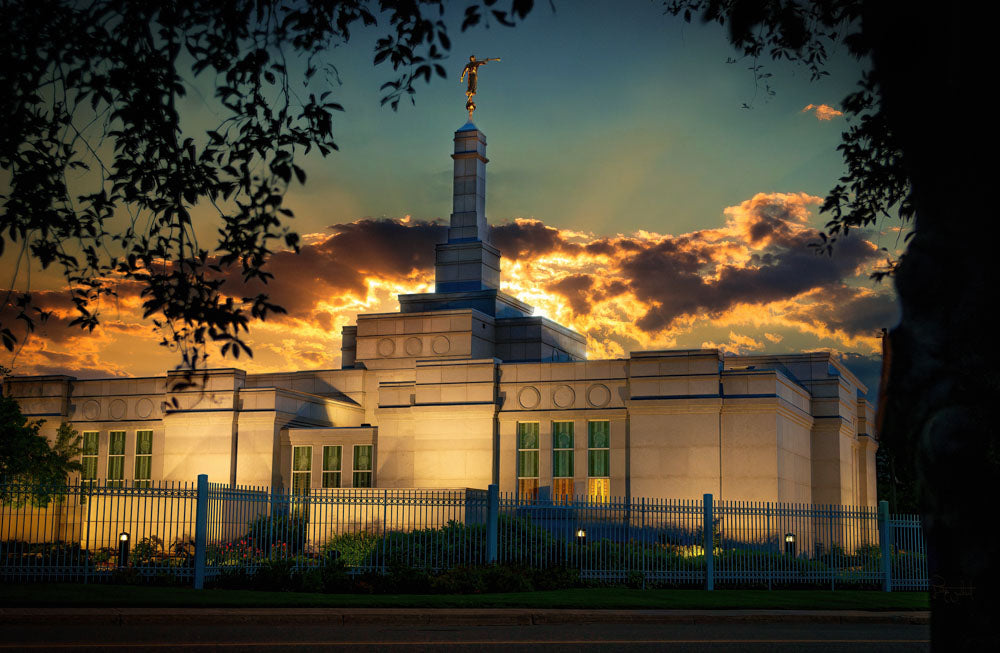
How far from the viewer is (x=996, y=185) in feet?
17.8

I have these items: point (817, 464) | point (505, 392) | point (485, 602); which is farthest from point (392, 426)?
point (485, 602)

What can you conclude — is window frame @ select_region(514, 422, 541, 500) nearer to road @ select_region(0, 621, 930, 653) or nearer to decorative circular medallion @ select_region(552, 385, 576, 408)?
decorative circular medallion @ select_region(552, 385, 576, 408)

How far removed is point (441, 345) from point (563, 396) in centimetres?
836

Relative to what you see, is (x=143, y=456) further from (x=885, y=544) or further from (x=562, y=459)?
(x=885, y=544)

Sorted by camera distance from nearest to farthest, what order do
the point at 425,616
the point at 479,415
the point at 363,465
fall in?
the point at 425,616 → the point at 479,415 → the point at 363,465

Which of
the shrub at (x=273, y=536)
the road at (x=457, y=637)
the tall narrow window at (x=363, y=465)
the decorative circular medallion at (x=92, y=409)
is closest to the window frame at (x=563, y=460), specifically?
the tall narrow window at (x=363, y=465)

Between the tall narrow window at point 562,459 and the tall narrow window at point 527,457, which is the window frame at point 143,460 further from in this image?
the tall narrow window at point 562,459

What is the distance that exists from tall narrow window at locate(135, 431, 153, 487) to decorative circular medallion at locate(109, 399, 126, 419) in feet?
4.01

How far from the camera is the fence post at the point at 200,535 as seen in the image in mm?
23891

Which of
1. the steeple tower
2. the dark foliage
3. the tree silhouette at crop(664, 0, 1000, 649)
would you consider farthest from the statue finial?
the tree silhouette at crop(664, 0, 1000, 649)

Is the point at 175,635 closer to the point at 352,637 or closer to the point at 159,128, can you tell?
the point at 352,637

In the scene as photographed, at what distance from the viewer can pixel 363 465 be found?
42.7 m

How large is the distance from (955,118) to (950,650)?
2.69 metres

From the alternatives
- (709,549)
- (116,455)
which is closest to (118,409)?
(116,455)
